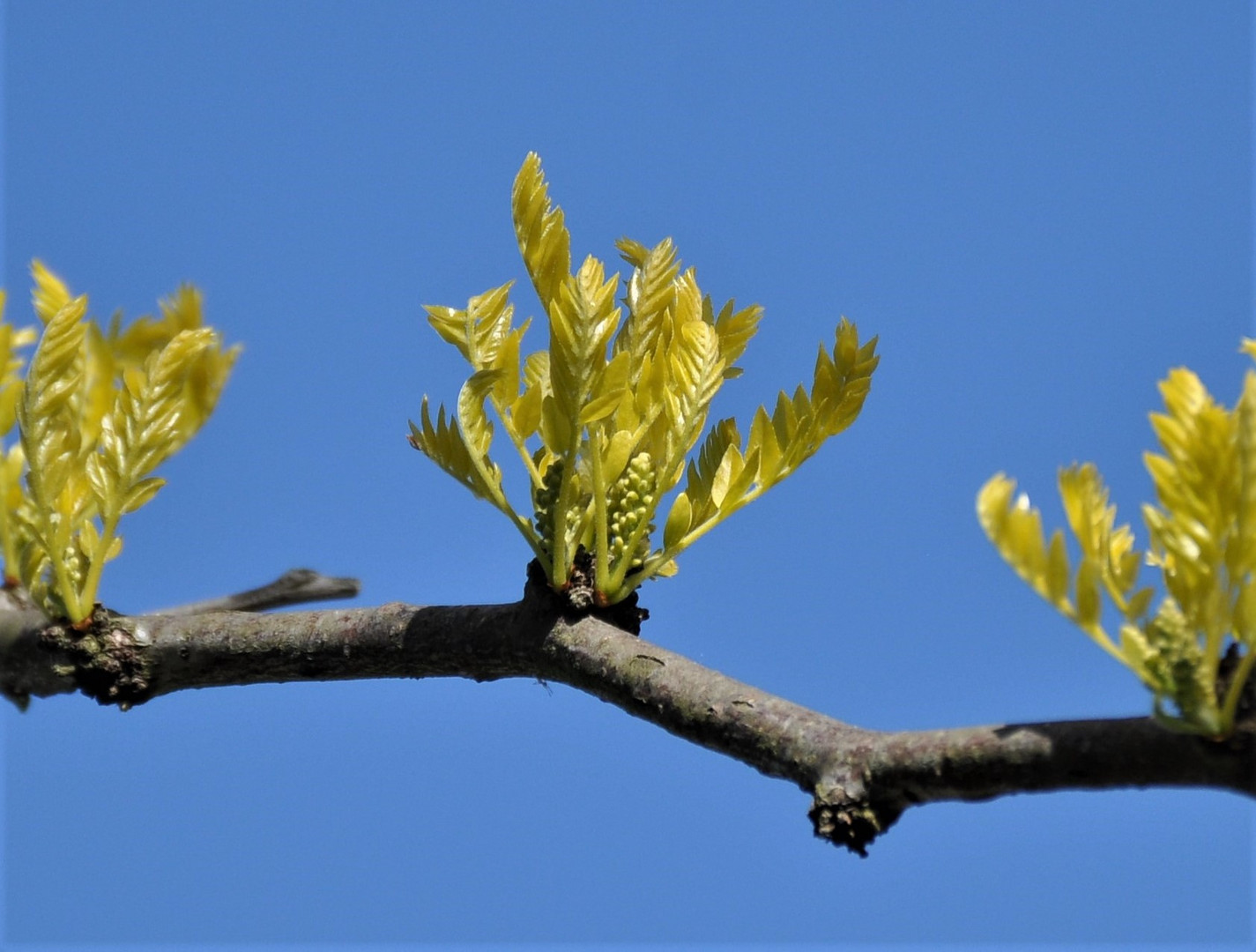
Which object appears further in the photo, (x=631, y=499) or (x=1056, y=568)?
(x=631, y=499)

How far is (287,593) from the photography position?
2041 mm

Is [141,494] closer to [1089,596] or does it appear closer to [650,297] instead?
[650,297]

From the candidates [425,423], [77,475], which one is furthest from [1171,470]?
[77,475]

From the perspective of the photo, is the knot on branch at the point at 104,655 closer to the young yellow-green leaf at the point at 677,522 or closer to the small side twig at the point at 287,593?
the small side twig at the point at 287,593

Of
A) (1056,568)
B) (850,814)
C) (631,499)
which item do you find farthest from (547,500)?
(1056,568)

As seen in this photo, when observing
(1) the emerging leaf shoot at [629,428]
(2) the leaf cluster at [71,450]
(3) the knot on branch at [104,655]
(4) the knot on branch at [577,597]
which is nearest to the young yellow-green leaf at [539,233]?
(1) the emerging leaf shoot at [629,428]

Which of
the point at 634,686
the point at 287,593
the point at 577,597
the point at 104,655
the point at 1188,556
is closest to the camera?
the point at 1188,556

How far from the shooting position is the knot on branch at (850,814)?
1.21 metres

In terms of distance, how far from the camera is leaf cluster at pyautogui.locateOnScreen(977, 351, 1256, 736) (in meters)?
1.06

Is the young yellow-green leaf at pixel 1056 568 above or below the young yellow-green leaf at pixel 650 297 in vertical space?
below

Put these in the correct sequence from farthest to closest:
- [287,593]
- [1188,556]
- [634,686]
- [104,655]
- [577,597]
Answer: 1. [287,593]
2. [104,655]
3. [577,597]
4. [634,686]
5. [1188,556]

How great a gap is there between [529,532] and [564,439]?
0.51 ft

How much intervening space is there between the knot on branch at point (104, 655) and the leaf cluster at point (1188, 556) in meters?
1.35

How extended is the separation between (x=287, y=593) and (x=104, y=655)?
302mm
